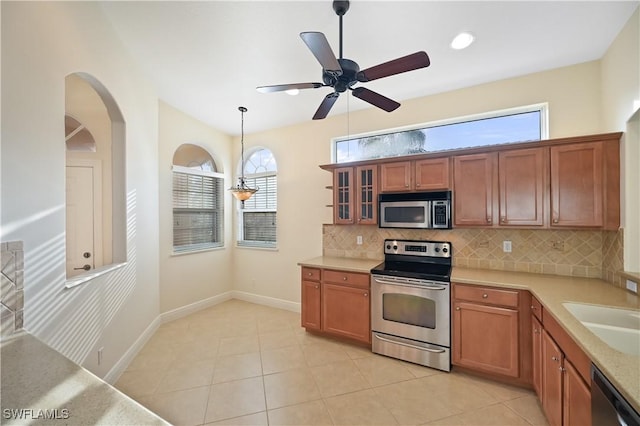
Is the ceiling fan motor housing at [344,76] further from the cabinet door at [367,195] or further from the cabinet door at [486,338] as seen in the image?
the cabinet door at [486,338]

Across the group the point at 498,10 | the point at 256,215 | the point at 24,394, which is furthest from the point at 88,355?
the point at 498,10

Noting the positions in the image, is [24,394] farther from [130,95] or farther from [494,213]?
[494,213]

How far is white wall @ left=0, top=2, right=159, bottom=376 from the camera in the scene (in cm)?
141

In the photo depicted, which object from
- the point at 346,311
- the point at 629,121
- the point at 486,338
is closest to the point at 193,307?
the point at 346,311

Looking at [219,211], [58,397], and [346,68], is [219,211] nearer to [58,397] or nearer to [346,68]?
[346,68]

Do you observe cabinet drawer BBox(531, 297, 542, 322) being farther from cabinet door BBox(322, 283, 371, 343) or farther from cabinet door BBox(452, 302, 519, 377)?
cabinet door BBox(322, 283, 371, 343)

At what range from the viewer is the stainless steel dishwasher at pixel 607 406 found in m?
1.00

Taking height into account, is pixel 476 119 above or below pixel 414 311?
above

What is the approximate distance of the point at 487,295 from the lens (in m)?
2.40

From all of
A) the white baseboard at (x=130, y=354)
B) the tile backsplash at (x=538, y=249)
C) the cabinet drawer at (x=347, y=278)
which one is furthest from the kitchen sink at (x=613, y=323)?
the white baseboard at (x=130, y=354)

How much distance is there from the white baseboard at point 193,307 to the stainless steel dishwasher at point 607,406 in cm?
430

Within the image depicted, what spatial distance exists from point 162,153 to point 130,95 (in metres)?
1.08

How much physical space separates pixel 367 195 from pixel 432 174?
0.79 m

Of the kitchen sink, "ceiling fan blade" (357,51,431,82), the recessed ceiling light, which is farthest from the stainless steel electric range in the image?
the recessed ceiling light
